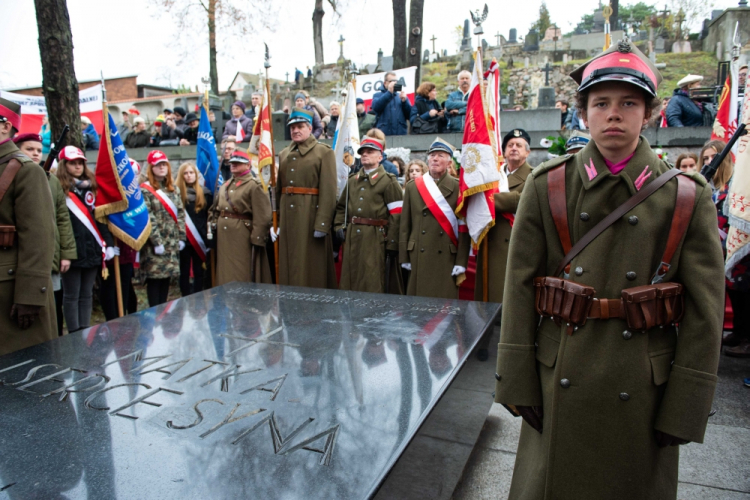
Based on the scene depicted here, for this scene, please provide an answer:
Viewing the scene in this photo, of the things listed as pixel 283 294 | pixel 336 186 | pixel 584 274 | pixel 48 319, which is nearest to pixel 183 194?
pixel 336 186

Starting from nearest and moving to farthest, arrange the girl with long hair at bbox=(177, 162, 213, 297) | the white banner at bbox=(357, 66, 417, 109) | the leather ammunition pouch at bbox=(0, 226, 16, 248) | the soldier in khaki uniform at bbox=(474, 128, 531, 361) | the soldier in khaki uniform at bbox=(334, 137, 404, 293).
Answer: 1. the leather ammunition pouch at bbox=(0, 226, 16, 248)
2. the soldier in khaki uniform at bbox=(474, 128, 531, 361)
3. the soldier in khaki uniform at bbox=(334, 137, 404, 293)
4. the girl with long hair at bbox=(177, 162, 213, 297)
5. the white banner at bbox=(357, 66, 417, 109)

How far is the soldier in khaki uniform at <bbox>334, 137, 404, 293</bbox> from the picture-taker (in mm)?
5836

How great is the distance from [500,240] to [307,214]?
2149mm

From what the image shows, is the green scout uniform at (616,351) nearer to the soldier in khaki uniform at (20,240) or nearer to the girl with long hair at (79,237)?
the soldier in khaki uniform at (20,240)

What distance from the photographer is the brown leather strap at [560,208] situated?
1.84 meters

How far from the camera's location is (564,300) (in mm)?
1783

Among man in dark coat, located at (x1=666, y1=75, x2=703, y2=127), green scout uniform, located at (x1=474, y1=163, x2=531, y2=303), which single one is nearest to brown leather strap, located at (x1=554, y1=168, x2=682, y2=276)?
green scout uniform, located at (x1=474, y1=163, x2=531, y2=303)

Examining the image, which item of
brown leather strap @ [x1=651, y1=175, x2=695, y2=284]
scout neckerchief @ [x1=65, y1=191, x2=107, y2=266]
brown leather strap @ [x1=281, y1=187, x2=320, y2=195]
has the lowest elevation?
scout neckerchief @ [x1=65, y1=191, x2=107, y2=266]

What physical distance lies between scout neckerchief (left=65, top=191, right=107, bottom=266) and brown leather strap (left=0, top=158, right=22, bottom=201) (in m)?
1.94

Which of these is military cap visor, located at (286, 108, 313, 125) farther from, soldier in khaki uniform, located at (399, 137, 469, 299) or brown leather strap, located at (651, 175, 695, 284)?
brown leather strap, located at (651, 175, 695, 284)

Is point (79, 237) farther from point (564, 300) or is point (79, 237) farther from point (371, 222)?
point (564, 300)

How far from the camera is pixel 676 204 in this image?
1730mm

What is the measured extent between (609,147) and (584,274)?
0.41 metres

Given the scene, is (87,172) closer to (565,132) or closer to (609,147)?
(609,147)
